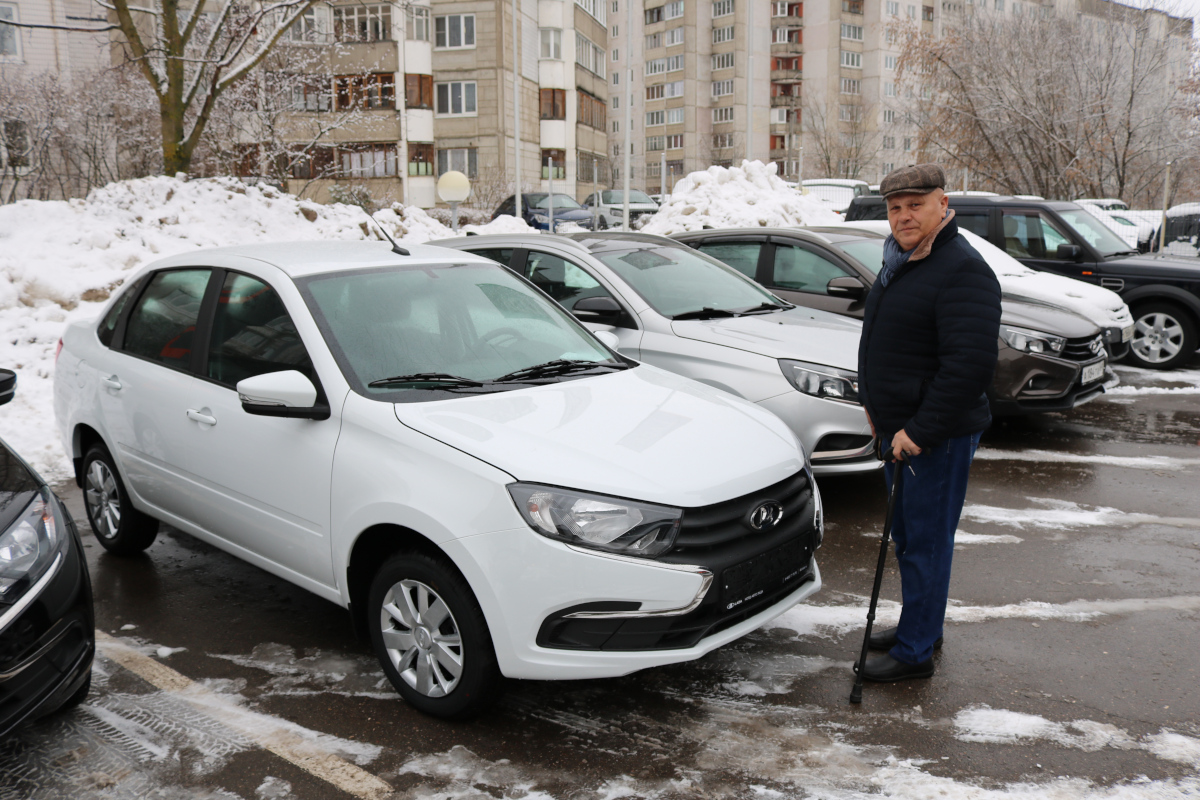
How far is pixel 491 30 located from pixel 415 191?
8194mm

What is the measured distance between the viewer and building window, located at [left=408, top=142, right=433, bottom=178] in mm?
44969

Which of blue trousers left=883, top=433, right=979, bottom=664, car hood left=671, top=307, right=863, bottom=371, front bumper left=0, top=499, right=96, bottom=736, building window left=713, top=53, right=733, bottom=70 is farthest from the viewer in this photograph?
building window left=713, top=53, right=733, bottom=70

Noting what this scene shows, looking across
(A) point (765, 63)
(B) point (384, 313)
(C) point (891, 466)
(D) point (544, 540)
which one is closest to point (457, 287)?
(B) point (384, 313)

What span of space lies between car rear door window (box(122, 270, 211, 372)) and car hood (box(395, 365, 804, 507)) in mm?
1573

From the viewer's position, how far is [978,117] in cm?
2373

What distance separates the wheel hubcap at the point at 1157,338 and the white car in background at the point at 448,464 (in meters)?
8.45

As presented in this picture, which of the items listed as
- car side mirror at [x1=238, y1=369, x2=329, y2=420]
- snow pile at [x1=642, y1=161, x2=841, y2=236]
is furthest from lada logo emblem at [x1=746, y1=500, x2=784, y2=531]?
snow pile at [x1=642, y1=161, x2=841, y2=236]

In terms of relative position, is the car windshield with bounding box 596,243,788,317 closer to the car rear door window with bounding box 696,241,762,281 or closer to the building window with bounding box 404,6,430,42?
the car rear door window with bounding box 696,241,762,281

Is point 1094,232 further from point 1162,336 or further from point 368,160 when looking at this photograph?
point 368,160

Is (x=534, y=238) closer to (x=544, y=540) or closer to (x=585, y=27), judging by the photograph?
(x=544, y=540)

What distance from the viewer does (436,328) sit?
408 cm

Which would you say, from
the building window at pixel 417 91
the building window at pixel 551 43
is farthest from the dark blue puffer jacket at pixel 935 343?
the building window at pixel 551 43

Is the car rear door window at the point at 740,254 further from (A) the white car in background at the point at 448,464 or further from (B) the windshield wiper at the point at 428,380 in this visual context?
(B) the windshield wiper at the point at 428,380

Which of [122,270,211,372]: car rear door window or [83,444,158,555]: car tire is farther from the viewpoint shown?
[83,444,158,555]: car tire
